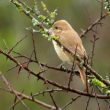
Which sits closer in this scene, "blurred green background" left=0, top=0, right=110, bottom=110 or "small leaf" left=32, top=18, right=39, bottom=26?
"small leaf" left=32, top=18, right=39, bottom=26

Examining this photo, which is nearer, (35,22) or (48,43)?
(35,22)

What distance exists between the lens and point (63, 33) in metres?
6.64

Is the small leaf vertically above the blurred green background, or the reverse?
the small leaf

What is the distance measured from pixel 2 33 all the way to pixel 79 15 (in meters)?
1.58

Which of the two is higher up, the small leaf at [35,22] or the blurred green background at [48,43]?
the small leaf at [35,22]

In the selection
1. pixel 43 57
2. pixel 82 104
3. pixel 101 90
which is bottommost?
pixel 82 104

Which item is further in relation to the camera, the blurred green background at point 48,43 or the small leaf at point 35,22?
the blurred green background at point 48,43

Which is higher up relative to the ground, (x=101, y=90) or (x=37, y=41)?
(x=101, y=90)

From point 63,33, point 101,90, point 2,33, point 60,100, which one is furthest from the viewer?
point 2,33

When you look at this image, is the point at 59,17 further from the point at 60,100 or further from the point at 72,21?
the point at 60,100

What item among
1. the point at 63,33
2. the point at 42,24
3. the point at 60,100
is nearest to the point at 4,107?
the point at 60,100

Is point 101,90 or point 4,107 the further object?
point 4,107

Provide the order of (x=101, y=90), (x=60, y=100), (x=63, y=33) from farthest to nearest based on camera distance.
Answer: (x=60, y=100)
(x=63, y=33)
(x=101, y=90)

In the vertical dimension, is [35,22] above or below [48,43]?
above
